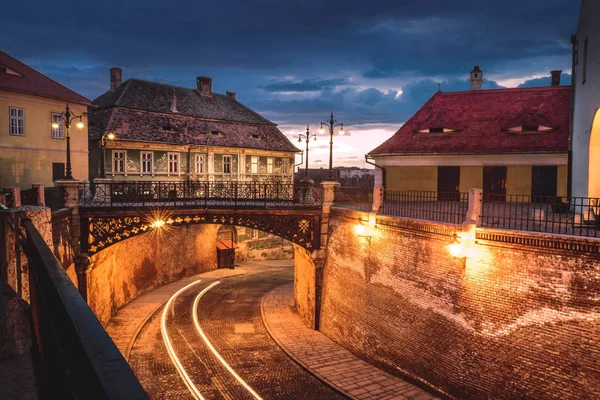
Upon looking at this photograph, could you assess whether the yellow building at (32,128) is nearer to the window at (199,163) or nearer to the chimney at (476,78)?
the window at (199,163)

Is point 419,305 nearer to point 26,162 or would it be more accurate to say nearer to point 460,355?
point 460,355

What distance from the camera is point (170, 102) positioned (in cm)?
3681

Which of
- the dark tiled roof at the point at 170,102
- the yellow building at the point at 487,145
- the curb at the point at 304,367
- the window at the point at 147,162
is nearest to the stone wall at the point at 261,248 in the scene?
the window at the point at 147,162

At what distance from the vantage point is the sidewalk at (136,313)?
1894 centimetres

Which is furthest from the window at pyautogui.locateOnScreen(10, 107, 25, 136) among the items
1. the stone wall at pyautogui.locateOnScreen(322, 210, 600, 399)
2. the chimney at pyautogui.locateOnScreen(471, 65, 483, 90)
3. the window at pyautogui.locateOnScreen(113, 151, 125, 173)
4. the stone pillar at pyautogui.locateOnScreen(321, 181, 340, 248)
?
the chimney at pyautogui.locateOnScreen(471, 65, 483, 90)

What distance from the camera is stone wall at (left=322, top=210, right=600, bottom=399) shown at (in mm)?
10594

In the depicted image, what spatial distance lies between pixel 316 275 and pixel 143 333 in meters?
8.55

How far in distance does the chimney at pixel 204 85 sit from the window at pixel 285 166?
9338mm

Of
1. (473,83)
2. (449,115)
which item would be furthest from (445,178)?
(473,83)

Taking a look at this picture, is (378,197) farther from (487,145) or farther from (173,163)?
(173,163)

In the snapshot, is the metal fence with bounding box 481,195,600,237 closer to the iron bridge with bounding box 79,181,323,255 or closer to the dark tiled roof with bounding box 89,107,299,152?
the iron bridge with bounding box 79,181,323,255

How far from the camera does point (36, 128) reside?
27359 millimetres

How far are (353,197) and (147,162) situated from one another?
718 inches

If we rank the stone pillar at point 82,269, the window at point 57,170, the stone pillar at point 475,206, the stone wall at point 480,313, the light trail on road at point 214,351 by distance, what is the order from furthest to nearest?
1. the window at point 57,170
2. the stone pillar at point 82,269
3. the light trail on road at point 214,351
4. the stone pillar at point 475,206
5. the stone wall at point 480,313
